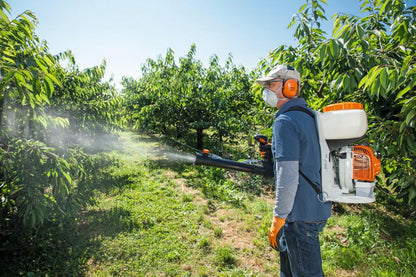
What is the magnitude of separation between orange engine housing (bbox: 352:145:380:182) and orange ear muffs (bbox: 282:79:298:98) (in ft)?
2.93

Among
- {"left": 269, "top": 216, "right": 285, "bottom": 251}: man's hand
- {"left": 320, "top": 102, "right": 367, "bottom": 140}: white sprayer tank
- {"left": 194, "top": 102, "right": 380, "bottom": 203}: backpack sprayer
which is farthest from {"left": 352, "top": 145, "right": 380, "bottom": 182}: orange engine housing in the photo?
{"left": 269, "top": 216, "right": 285, "bottom": 251}: man's hand

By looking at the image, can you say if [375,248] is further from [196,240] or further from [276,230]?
[196,240]

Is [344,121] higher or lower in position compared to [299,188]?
higher

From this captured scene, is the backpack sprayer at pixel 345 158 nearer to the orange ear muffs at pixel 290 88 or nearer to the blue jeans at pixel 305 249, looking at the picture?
the orange ear muffs at pixel 290 88

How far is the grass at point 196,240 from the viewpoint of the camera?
377cm

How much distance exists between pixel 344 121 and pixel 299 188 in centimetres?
82

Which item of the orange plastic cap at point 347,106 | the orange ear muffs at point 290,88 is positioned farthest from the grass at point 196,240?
the orange ear muffs at point 290,88

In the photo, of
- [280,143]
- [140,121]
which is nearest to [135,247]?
[280,143]

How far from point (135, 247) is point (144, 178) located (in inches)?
165

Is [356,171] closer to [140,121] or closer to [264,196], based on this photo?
[264,196]

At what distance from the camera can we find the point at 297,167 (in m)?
2.14

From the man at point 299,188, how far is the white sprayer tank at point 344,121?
0.43 ft

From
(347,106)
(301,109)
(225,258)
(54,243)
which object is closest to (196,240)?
(225,258)

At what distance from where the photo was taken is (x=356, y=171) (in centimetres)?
218
